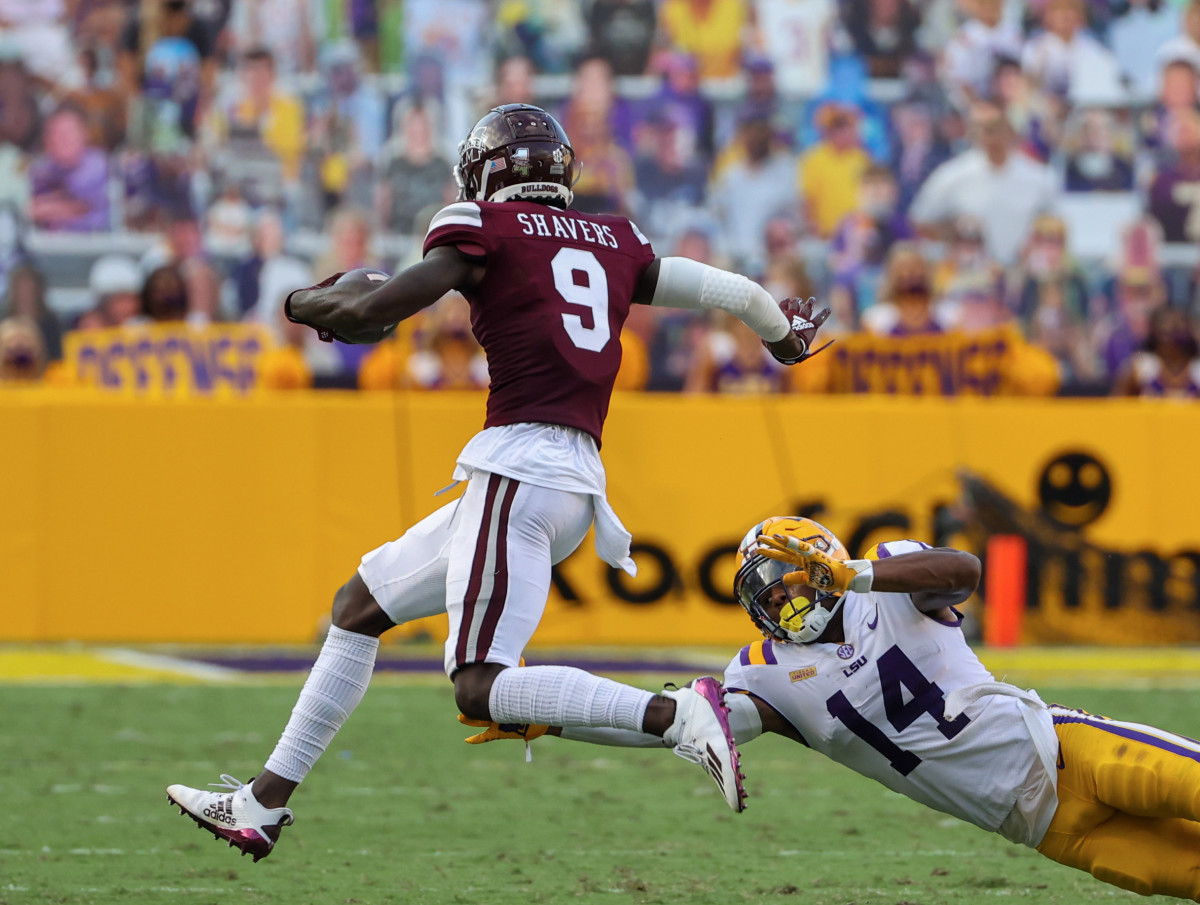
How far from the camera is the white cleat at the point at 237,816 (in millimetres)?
4117

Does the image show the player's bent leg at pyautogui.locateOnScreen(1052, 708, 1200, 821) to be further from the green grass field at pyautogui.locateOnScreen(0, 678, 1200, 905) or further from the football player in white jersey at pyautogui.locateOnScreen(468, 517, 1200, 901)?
the green grass field at pyautogui.locateOnScreen(0, 678, 1200, 905)

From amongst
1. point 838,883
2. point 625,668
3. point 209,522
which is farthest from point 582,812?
point 209,522

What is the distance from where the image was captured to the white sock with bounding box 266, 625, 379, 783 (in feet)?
13.8

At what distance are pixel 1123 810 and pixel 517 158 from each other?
204 centimetres

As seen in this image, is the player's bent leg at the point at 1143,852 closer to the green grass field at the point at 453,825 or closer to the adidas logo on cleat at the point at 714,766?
the green grass field at the point at 453,825

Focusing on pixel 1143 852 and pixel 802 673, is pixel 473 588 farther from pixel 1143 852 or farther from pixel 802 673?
pixel 1143 852

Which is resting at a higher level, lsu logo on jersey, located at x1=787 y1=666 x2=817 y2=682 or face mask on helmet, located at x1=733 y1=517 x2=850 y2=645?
face mask on helmet, located at x1=733 y1=517 x2=850 y2=645

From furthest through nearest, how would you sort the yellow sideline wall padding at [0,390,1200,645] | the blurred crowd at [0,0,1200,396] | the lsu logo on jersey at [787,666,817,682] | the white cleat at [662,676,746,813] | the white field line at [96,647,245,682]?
the blurred crowd at [0,0,1200,396] → the yellow sideline wall padding at [0,390,1200,645] → the white field line at [96,647,245,682] → the lsu logo on jersey at [787,666,817,682] → the white cleat at [662,676,746,813]

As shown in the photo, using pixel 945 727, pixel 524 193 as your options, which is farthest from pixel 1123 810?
pixel 524 193

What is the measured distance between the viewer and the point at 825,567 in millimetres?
3512

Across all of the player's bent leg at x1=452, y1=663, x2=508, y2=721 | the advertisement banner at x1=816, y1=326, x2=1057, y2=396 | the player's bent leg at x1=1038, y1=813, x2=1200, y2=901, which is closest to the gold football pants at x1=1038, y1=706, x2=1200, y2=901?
the player's bent leg at x1=1038, y1=813, x2=1200, y2=901

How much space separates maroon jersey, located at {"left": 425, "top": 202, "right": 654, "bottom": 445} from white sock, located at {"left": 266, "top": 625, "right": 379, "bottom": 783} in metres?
0.73

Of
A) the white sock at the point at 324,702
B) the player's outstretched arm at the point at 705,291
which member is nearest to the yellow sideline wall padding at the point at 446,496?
the white sock at the point at 324,702

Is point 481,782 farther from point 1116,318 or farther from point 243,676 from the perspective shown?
point 1116,318
